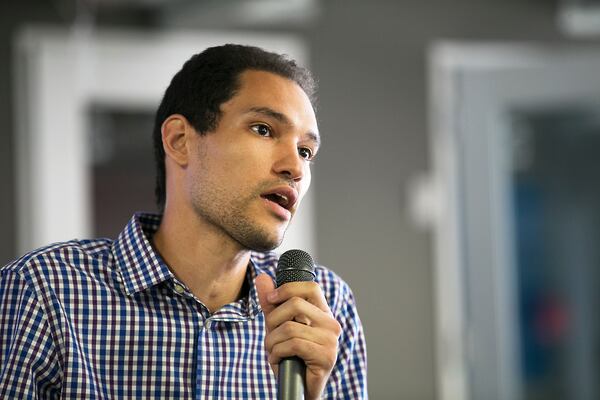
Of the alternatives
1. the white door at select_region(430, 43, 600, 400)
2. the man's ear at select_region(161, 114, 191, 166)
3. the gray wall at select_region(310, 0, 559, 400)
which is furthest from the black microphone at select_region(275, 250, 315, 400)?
the white door at select_region(430, 43, 600, 400)

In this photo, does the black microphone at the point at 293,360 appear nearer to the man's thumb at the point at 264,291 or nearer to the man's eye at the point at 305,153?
the man's thumb at the point at 264,291

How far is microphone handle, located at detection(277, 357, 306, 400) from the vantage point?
1.15 metres

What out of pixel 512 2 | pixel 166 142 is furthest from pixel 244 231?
pixel 512 2

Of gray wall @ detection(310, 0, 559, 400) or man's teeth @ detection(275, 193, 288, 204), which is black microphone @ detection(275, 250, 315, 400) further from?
gray wall @ detection(310, 0, 559, 400)

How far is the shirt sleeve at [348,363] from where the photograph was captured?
1.57 m

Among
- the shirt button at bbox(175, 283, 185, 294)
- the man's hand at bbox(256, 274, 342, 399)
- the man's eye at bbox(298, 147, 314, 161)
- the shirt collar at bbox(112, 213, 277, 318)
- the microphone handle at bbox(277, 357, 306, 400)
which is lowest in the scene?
the microphone handle at bbox(277, 357, 306, 400)

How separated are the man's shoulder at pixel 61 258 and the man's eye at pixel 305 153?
1.15 feet

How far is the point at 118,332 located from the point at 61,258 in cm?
15

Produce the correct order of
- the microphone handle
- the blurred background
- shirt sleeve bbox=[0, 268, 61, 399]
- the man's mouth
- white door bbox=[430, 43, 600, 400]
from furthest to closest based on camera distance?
white door bbox=[430, 43, 600, 400], the blurred background, the man's mouth, shirt sleeve bbox=[0, 268, 61, 399], the microphone handle

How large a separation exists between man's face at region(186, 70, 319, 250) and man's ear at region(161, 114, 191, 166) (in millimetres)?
28

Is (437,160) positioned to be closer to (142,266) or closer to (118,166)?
(118,166)

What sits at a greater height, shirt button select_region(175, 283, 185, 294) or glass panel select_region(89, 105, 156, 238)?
glass panel select_region(89, 105, 156, 238)

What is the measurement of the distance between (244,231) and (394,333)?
2.77 metres

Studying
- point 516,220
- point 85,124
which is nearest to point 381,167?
point 516,220
